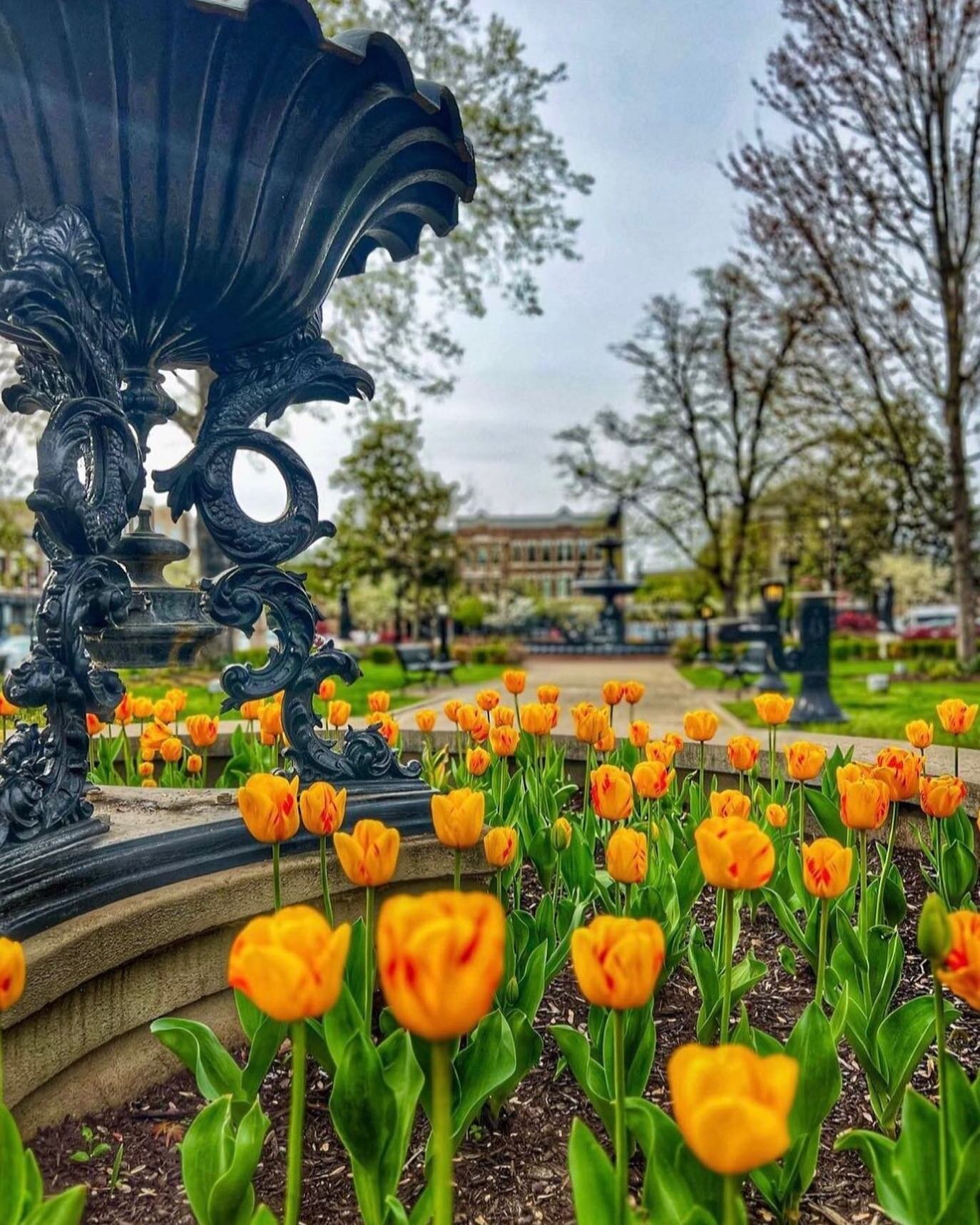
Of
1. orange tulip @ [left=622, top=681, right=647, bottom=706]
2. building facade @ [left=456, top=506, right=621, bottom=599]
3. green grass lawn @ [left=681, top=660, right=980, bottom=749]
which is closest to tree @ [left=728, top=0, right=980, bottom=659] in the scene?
green grass lawn @ [left=681, top=660, right=980, bottom=749]

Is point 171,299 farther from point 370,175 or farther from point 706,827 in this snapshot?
point 706,827

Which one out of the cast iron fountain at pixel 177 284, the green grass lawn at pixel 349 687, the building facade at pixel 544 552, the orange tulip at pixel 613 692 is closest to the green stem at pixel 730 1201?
the cast iron fountain at pixel 177 284

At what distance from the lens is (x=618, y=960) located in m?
0.97

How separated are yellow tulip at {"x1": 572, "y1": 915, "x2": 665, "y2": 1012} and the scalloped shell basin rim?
234 cm

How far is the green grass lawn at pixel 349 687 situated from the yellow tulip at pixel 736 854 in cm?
594

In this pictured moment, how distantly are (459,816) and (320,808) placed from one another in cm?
27

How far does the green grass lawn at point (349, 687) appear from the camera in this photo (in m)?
9.96

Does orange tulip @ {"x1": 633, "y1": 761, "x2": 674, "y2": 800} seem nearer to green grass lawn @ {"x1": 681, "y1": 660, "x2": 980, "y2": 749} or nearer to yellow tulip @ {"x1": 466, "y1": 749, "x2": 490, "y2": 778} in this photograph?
yellow tulip @ {"x1": 466, "y1": 749, "x2": 490, "y2": 778}

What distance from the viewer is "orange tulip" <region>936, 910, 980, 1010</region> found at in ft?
3.33

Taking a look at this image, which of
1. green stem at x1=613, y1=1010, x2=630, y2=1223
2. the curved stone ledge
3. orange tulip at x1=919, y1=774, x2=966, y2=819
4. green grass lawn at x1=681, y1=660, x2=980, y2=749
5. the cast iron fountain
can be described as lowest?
green grass lawn at x1=681, y1=660, x2=980, y2=749

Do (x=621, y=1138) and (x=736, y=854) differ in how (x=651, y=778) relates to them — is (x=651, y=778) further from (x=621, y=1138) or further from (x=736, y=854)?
(x=621, y=1138)

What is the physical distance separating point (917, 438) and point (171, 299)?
25.0 metres

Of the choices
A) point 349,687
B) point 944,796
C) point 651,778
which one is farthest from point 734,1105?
point 349,687

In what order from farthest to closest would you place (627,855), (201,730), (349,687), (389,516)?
(389,516) < (349,687) < (201,730) < (627,855)
